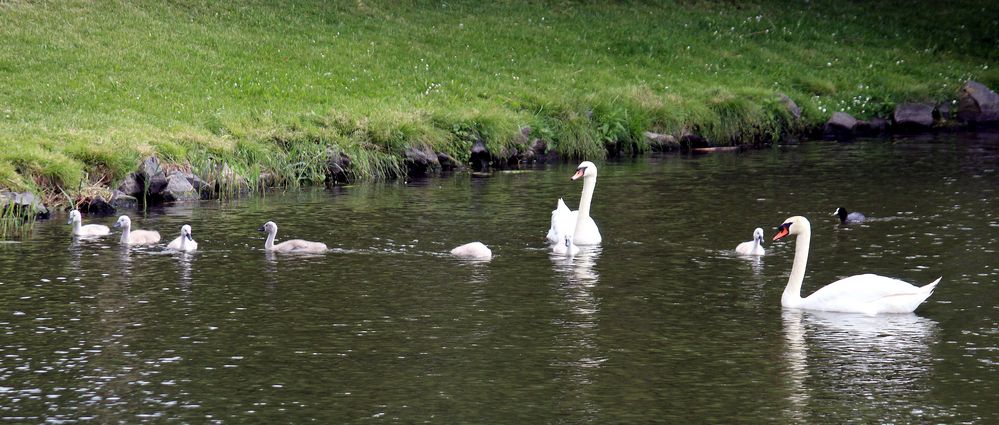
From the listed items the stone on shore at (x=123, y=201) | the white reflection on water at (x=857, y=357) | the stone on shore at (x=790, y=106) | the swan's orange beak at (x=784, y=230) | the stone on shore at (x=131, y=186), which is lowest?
the white reflection on water at (x=857, y=357)

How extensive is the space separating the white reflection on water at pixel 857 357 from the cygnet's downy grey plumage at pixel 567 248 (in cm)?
417

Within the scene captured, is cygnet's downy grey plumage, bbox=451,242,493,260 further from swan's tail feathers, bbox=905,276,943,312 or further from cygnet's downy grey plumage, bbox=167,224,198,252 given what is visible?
swan's tail feathers, bbox=905,276,943,312

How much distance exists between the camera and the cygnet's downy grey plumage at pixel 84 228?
1956cm

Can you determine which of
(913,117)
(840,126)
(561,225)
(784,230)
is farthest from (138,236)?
(913,117)

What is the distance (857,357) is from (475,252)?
6295 millimetres

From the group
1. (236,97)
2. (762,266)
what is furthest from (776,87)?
(762,266)

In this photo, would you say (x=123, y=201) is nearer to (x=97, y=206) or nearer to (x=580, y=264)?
(x=97, y=206)

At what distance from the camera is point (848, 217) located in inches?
837

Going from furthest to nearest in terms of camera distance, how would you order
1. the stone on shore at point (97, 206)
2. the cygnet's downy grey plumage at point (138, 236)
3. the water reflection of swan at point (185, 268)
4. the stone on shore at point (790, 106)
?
the stone on shore at point (790, 106), the stone on shore at point (97, 206), the cygnet's downy grey plumage at point (138, 236), the water reflection of swan at point (185, 268)

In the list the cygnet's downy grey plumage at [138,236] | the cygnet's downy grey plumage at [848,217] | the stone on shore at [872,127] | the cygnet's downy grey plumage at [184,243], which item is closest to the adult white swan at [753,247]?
the cygnet's downy grey plumage at [848,217]

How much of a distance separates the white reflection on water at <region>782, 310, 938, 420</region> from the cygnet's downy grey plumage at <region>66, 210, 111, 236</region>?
1001 cm

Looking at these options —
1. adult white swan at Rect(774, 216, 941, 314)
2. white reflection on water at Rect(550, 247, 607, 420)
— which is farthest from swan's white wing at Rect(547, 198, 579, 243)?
adult white swan at Rect(774, 216, 941, 314)

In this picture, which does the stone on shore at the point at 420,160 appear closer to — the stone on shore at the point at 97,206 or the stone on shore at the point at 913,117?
the stone on shore at the point at 97,206

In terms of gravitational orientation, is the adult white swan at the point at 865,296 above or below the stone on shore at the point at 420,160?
below
